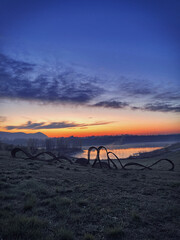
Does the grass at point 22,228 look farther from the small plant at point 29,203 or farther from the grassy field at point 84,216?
the small plant at point 29,203

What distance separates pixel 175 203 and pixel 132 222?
110 inches

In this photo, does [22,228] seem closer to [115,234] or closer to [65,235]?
[65,235]

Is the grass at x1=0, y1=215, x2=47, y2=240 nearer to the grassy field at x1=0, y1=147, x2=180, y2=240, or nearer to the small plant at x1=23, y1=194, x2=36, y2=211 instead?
the grassy field at x1=0, y1=147, x2=180, y2=240

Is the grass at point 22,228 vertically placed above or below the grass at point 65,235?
above

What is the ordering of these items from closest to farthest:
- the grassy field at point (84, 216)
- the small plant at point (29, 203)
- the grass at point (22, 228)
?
the grass at point (22, 228) → the grassy field at point (84, 216) → the small plant at point (29, 203)

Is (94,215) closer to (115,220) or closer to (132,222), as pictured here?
(115,220)

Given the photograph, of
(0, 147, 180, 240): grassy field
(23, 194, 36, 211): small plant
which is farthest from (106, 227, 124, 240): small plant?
(23, 194, 36, 211): small plant

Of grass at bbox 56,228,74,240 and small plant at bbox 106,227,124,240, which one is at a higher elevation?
grass at bbox 56,228,74,240

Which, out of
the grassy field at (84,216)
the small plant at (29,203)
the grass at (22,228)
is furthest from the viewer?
the small plant at (29,203)

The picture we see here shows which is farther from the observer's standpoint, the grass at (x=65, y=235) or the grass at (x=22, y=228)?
the grass at (x=65, y=235)

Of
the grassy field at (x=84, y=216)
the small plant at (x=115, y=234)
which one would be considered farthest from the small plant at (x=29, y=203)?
the small plant at (x=115, y=234)

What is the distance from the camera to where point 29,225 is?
145 inches

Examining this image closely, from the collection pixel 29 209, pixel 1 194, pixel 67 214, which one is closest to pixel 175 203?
pixel 67 214

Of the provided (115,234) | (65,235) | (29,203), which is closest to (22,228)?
(65,235)
